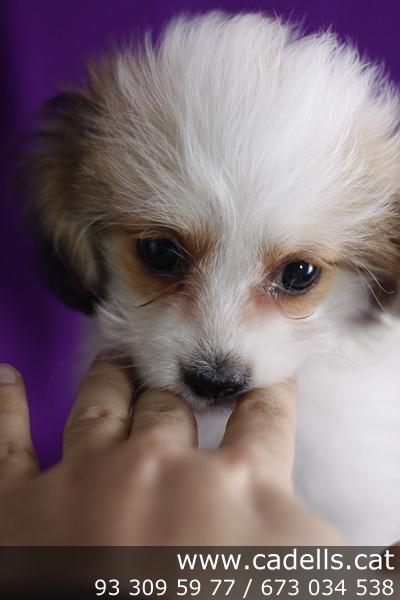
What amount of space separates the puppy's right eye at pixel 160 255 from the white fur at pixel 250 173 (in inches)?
2.3

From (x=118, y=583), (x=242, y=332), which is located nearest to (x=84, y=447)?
(x=118, y=583)

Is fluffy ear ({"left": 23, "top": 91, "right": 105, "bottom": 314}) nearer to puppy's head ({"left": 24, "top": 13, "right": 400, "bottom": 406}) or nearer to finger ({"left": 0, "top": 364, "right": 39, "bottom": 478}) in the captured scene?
puppy's head ({"left": 24, "top": 13, "right": 400, "bottom": 406})

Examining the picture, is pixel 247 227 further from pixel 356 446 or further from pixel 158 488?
pixel 356 446

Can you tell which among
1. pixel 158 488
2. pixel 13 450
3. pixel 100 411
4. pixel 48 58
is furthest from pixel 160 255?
pixel 48 58

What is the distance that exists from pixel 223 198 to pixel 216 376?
331 millimetres

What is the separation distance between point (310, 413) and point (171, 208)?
2.10 ft

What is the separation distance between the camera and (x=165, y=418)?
1.18 m

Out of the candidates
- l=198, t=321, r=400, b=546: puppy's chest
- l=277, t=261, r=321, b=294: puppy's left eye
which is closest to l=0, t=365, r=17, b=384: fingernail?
l=277, t=261, r=321, b=294: puppy's left eye

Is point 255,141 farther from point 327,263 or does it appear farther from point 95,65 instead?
point 95,65

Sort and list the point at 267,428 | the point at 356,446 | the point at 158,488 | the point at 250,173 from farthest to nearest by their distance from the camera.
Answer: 1. the point at 356,446
2. the point at 250,173
3. the point at 267,428
4. the point at 158,488

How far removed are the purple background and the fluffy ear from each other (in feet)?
0.46

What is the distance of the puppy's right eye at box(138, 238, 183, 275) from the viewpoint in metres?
1.42

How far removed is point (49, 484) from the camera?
1.00 metres

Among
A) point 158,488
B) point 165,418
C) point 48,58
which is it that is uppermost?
point 48,58
